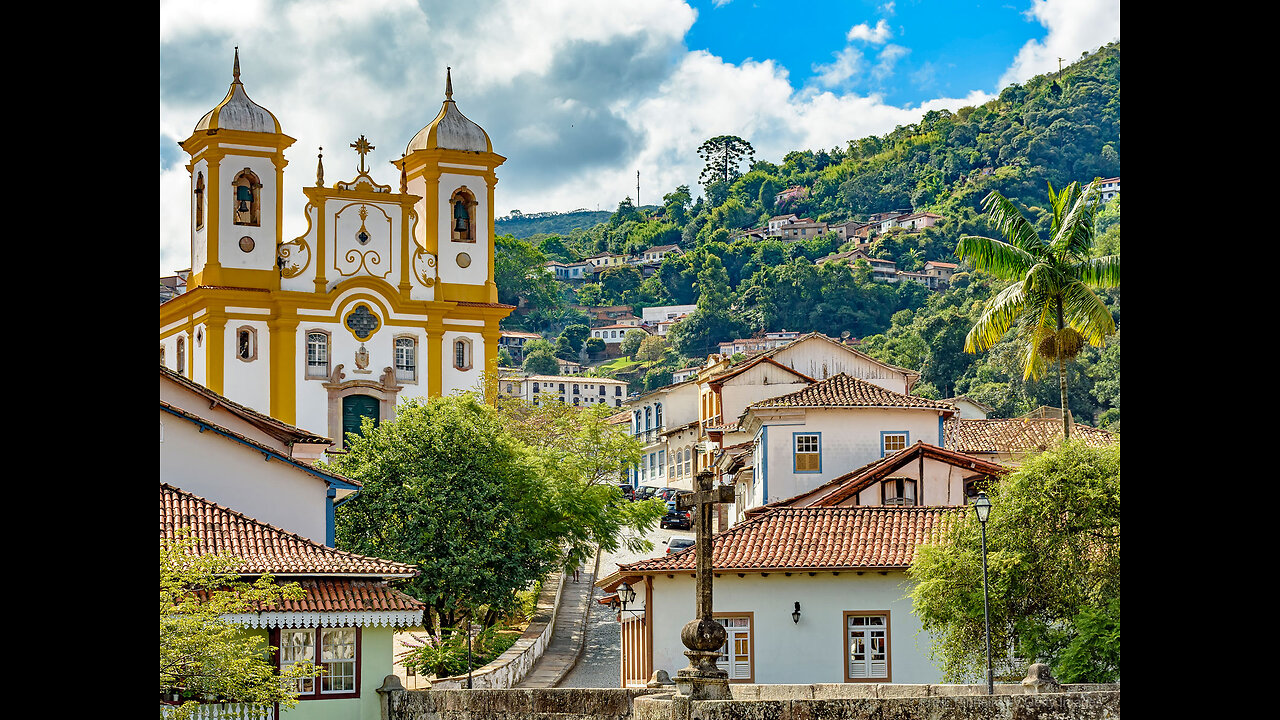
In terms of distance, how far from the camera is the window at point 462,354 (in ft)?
202

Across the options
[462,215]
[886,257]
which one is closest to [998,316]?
[462,215]

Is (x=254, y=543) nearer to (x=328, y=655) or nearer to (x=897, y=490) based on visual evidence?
(x=328, y=655)

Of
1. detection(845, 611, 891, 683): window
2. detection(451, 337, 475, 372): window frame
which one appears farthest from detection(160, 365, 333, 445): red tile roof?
detection(451, 337, 475, 372): window frame

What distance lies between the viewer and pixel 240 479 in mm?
28266

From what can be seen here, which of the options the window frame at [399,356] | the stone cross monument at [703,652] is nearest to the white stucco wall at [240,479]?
the stone cross monument at [703,652]

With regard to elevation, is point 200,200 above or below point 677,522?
above

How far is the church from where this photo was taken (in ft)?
193

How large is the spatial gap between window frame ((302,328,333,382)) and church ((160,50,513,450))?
4 centimetres

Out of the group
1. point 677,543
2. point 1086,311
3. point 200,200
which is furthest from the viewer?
point 200,200

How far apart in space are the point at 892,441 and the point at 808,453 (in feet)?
7.06

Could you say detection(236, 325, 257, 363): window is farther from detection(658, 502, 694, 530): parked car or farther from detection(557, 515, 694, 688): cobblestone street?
detection(658, 502, 694, 530): parked car

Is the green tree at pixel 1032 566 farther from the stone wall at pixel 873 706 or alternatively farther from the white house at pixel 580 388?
the white house at pixel 580 388

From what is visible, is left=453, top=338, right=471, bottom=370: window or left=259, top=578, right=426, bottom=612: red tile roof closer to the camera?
left=259, top=578, right=426, bottom=612: red tile roof

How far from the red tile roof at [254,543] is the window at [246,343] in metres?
34.3
